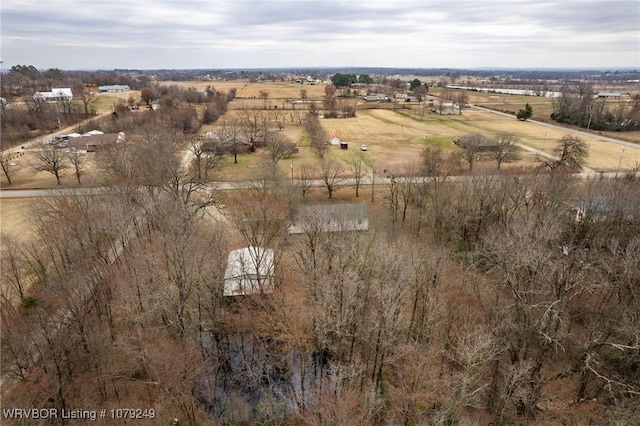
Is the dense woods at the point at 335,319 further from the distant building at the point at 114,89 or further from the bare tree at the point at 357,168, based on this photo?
the distant building at the point at 114,89

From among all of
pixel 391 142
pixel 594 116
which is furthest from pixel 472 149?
pixel 594 116

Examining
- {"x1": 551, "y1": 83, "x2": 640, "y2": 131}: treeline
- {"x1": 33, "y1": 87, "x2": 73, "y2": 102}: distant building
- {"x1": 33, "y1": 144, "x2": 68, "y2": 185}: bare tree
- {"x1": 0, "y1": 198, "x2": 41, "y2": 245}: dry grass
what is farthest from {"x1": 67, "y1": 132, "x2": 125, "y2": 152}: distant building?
{"x1": 551, "y1": 83, "x2": 640, "y2": 131}: treeline

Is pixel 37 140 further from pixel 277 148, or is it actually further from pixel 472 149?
pixel 472 149

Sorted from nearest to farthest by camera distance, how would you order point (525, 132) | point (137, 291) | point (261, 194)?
point (137, 291) → point (261, 194) → point (525, 132)

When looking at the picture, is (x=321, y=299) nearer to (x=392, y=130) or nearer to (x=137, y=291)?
(x=137, y=291)

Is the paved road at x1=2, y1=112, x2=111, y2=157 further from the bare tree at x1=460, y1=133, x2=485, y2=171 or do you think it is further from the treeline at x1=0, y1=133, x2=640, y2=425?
the bare tree at x1=460, y1=133, x2=485, y2=171

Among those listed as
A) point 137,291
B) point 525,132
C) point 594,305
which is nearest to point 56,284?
point 137,291
